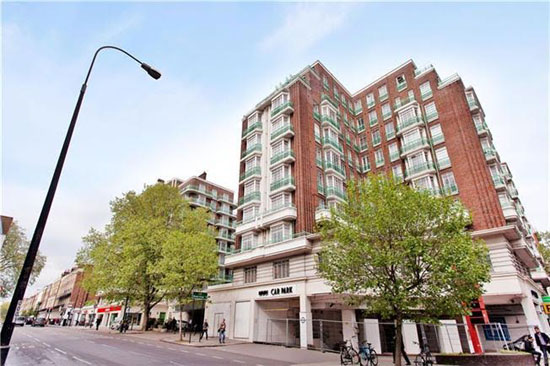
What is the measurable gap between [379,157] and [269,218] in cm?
1685

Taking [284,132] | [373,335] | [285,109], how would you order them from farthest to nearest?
[285,109], [284,132], [373,335]

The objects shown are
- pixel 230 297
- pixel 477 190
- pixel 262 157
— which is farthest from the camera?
pixel 262 157

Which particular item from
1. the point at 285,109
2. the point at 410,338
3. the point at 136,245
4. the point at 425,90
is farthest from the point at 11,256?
the point at 425,90

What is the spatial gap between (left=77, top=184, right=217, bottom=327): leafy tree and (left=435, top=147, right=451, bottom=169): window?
2655 centimetres

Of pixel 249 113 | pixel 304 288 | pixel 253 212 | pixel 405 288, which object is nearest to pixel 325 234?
pixel 405 288

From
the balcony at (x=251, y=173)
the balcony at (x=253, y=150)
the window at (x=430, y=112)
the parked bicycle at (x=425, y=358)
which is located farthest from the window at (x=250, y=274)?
the window at (x=430, y=112)

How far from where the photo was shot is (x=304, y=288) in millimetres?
24297

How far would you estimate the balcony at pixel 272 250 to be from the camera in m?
25.5

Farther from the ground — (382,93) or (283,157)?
(382,93)

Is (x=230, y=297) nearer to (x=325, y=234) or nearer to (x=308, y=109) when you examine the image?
(x=325, y=234)

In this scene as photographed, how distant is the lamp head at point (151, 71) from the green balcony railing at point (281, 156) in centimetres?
2208

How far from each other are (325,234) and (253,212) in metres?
16.5

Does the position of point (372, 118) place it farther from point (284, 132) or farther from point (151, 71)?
point (151, 71)

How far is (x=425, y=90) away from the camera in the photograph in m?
34.8
